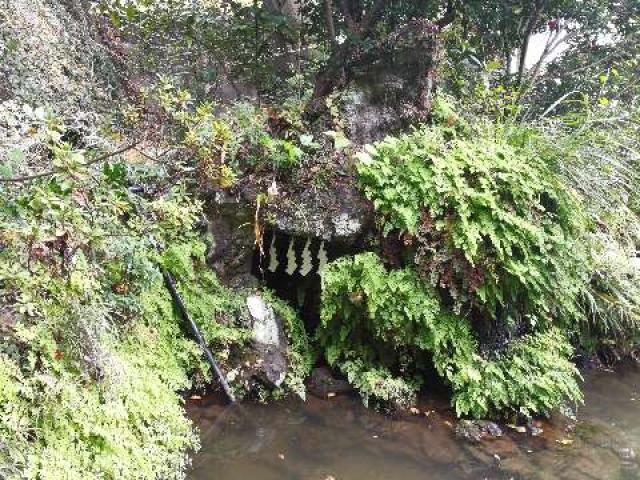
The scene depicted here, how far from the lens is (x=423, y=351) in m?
5.36

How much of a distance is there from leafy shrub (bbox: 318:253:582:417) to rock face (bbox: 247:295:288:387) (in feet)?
1.53

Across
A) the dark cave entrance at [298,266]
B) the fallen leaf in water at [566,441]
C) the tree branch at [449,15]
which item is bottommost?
the fallen leaf in water at [566,441]

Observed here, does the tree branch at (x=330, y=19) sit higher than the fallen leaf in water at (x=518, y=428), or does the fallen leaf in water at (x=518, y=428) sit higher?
the tree branch at (x=330, y=19)

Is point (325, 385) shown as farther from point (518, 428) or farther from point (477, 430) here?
point (518, 428)

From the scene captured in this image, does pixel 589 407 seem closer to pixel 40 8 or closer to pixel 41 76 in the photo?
pixel 41 76

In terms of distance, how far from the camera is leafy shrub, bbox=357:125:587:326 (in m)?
4.99

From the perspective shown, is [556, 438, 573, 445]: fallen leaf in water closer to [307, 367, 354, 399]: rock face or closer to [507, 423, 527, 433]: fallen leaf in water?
[507, 423, 527, 433]: fallen leaf in water

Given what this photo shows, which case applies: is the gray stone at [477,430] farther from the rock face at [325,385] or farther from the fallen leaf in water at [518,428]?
the rock face at [325,385]

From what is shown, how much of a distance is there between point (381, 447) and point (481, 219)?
7.04 feet

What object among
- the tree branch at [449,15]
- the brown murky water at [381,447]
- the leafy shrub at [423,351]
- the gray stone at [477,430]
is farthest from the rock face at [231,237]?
the tree branch at [449,15]

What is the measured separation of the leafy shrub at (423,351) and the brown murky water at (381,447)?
0.83 feet

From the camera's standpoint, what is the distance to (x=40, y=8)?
5.57 metres

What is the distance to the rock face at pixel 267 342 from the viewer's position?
5008mm

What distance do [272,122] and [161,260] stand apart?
199cm
